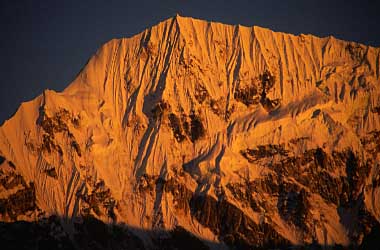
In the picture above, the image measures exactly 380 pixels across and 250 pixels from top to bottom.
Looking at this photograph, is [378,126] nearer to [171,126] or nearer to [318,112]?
[318,112]

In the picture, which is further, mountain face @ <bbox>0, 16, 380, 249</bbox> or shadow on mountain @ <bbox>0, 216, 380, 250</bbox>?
mountain face @ <bbox>0, 16, 380, 249</bbox>

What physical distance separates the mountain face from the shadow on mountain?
17 centimetres

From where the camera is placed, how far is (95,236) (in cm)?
17338

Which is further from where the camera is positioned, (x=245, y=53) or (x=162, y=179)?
(x=245, y=53)

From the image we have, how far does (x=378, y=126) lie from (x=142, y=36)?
32.8m

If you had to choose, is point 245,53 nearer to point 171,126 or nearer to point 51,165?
point 171,126

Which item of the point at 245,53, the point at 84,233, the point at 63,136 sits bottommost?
the point at 84,233

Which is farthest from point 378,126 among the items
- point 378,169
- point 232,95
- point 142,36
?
point 142,36

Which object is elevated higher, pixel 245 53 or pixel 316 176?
pixel 245 53

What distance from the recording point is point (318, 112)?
185 m

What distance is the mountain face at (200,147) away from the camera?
176 m

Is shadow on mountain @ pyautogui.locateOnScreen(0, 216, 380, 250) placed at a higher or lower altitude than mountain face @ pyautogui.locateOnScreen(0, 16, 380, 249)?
lower

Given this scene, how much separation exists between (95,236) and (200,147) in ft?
62.9

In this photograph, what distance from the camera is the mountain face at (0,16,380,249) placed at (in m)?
176
